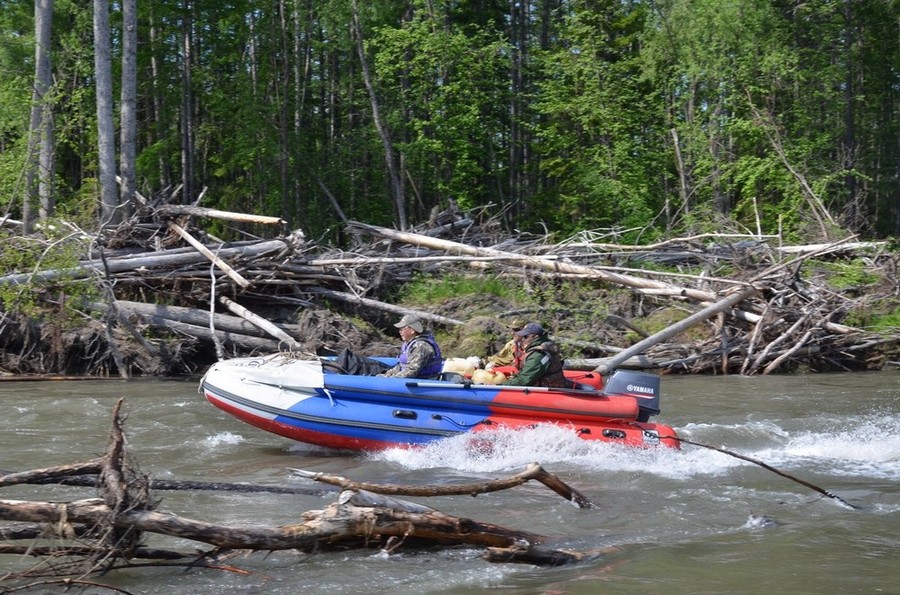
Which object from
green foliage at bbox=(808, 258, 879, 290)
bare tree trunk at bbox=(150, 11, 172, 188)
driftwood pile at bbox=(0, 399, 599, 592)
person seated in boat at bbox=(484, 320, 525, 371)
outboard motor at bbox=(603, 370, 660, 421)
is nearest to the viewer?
driftwood pile at bbox=(0, 399, 599, 592)

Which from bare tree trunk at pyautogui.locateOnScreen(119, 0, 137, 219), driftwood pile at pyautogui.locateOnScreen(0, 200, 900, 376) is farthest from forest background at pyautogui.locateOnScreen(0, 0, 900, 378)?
driftwood pile at pyautogui.locateOnScreen(0, 200, 900, 376)

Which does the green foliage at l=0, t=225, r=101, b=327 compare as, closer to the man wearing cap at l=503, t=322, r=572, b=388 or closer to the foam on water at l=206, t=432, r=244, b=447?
the foam on water at l=206, t=432, r=244, b=447

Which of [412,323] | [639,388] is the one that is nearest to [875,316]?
[639,388]

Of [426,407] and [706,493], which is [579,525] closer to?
[706,493]

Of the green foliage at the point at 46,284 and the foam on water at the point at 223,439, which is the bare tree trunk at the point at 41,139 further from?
the foam on water at the point at 223,439

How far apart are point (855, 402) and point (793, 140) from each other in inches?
593

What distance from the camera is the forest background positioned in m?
25.1

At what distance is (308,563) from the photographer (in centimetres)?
629

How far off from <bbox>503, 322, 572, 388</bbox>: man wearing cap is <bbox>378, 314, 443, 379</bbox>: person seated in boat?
32.0 inches

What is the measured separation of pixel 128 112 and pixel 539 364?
37.8ft

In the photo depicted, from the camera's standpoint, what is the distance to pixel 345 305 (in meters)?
16.7

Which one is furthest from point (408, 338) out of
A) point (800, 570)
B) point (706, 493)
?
point (800, 570)

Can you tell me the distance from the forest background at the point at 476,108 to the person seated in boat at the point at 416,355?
1255 cm

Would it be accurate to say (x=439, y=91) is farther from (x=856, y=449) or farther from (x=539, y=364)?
(x=856, y=449)
